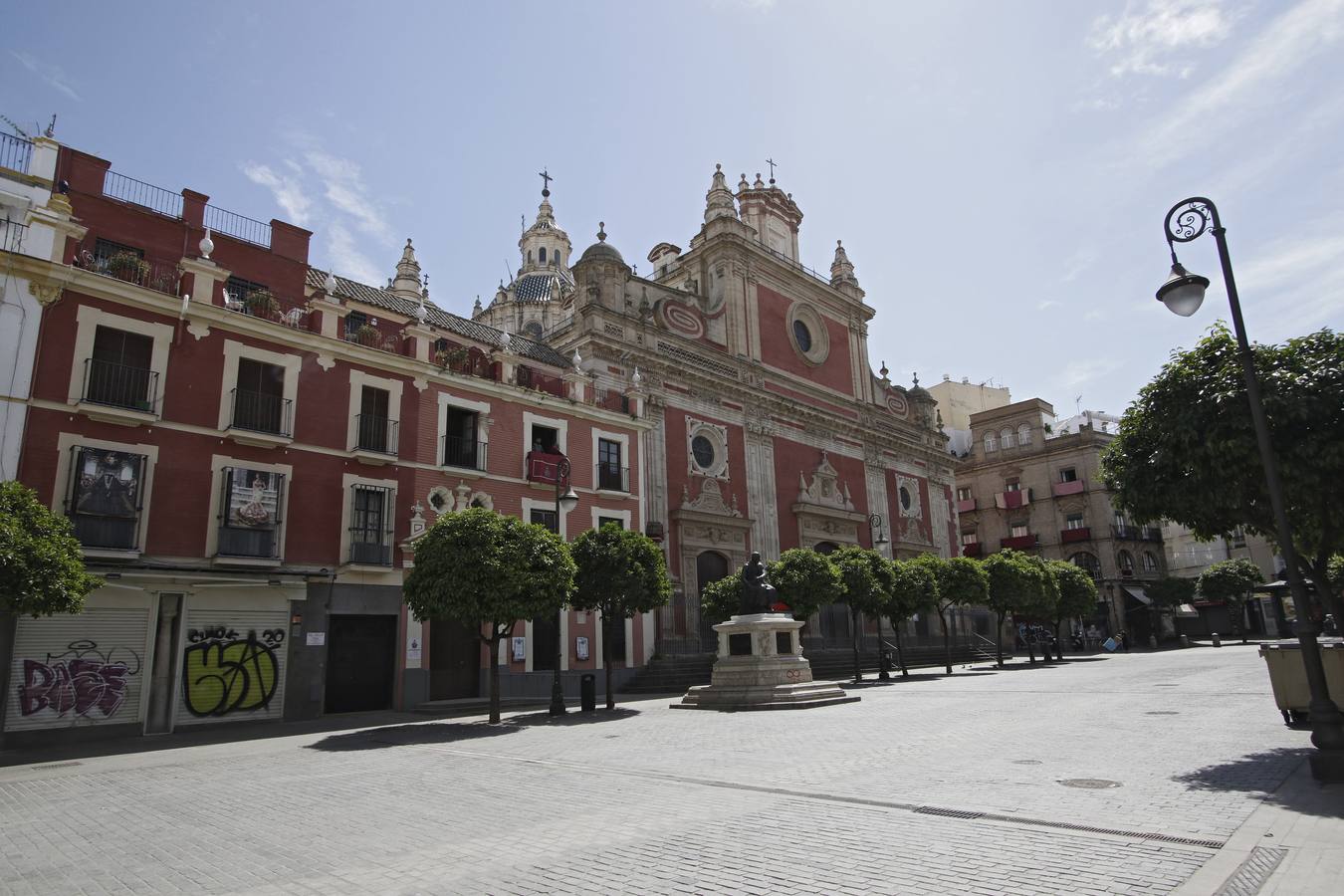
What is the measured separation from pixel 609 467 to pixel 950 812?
2108 cm

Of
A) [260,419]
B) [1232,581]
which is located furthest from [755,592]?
[1232,581]

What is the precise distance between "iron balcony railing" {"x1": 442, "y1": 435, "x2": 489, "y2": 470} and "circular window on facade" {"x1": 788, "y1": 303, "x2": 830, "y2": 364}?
21204 millimetres

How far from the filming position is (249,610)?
18.3 metres

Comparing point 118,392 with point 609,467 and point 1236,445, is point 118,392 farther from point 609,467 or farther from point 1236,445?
point 1236,445

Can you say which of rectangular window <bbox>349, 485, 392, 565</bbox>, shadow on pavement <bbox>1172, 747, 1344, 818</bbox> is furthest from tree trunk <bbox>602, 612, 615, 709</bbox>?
shadow on pavement <bbox>1172, 747, 1344, 818</bbox>

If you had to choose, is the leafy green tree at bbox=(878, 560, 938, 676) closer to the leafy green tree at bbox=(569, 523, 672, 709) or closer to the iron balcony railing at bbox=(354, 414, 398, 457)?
the leafy green tree at bbox=(569, 523, 672, 709)

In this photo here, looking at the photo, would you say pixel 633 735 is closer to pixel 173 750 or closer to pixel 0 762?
pixel 173 750

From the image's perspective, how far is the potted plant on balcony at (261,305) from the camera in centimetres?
2009

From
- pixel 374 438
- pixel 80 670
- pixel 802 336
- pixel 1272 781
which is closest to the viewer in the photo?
pixel 1272 781

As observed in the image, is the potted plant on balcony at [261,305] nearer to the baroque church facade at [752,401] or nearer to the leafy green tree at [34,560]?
the leafy green tree at [34,560]

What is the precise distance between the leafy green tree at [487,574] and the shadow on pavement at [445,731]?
2.82 feet

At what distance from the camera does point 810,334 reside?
1655 inches

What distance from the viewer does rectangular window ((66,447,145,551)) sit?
16.3 metres

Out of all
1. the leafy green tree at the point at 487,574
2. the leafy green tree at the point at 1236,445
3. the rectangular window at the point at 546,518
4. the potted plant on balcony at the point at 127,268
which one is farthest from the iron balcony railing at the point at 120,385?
the leafy green tree at the point at 1236,445
